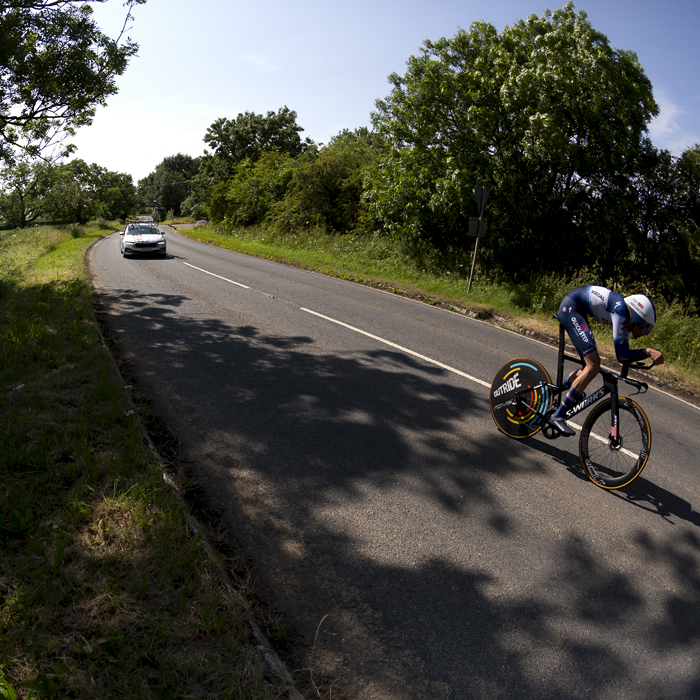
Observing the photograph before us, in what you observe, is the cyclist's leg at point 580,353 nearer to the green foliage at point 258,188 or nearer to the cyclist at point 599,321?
the cyclist at point 599,321

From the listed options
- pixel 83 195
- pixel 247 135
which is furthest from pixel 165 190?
pixel 247 135

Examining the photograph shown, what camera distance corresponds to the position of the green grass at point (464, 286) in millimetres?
10961

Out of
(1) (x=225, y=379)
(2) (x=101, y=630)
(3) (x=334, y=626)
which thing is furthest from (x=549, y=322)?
(2) (x=101, y=630)

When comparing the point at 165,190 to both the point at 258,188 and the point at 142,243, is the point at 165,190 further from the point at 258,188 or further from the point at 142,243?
the point at 142,243

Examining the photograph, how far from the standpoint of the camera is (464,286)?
15852 mm

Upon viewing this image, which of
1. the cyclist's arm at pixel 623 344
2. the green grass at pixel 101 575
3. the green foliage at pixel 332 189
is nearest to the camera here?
the green grass at pixel 101 575

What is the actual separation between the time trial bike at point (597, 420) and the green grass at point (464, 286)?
190 inches

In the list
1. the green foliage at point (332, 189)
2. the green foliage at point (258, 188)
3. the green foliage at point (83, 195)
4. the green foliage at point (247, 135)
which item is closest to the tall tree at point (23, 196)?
the green foliage at point (83, 195)

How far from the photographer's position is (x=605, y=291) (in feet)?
15.5

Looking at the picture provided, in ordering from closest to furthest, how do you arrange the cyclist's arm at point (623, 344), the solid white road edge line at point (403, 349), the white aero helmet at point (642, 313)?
1. the white aero helmet at point (642, 313)
2. the cyclist's arm at point (623, 344)
3. the solid white road edge line at point (403, 349)

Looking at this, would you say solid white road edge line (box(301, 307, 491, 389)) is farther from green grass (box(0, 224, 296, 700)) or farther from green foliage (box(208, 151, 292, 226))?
green foliage (box(208, 151, 292, 226))

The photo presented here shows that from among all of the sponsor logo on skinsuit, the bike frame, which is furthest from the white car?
the sponsor logo on skinsuit

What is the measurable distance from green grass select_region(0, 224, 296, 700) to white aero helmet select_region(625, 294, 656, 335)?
378 cm

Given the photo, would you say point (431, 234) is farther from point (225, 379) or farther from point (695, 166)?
point (225, 379)
